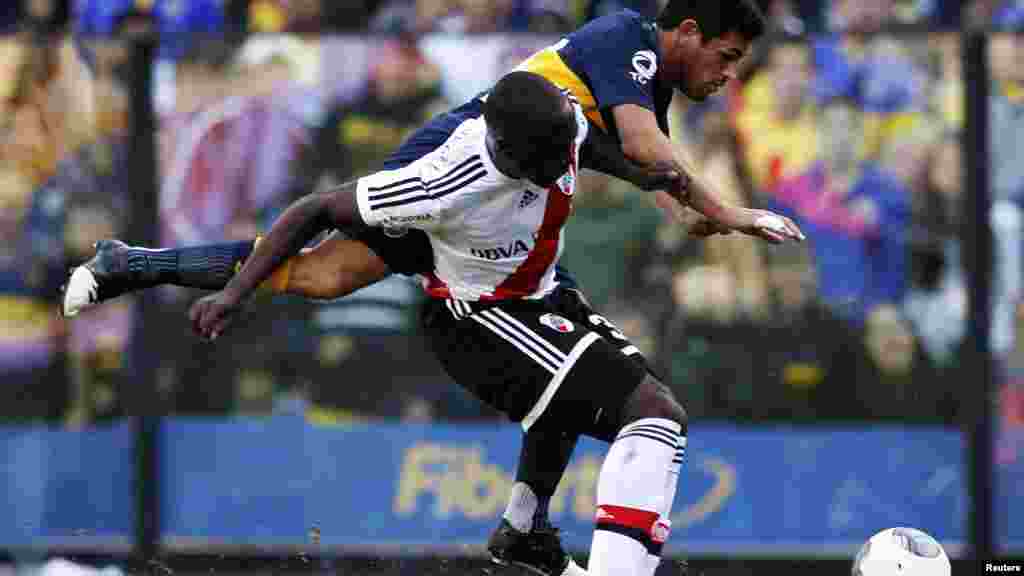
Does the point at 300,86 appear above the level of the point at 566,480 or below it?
above

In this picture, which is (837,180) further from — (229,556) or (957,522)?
(229,556)

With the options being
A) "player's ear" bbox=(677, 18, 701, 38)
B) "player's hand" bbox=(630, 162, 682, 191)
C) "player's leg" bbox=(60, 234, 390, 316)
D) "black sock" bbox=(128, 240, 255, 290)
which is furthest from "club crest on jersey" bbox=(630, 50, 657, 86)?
"black sock" bbox=(128, 240, 255, 290)

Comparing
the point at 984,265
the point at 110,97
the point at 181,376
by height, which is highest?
the point at 110,97

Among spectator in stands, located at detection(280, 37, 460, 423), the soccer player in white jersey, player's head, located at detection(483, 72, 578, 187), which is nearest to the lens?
player's head, located at detection(483, 72, 578, 187)

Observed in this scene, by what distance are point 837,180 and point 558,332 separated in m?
4.28

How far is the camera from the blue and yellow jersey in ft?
25.5

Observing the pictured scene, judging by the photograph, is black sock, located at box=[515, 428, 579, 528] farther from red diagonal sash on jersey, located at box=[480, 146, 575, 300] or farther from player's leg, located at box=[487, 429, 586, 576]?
red diagonal sash on jersey, located at box=[480, 146, 575, 300]

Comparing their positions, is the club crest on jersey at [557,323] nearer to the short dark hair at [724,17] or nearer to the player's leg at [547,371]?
the player's leg at [547,371]

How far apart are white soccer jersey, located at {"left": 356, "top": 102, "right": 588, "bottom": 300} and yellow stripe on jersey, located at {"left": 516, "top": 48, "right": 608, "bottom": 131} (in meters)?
0.23

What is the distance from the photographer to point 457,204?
23.7 feet

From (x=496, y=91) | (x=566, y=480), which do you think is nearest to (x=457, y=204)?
(x=496, y=91)

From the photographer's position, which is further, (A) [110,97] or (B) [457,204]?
(A) [110,97]

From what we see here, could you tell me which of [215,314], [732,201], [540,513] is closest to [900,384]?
[732,201]

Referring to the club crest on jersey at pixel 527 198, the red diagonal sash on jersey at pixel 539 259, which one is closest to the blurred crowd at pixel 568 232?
the red diagonal sash on jersey at pixel 539 259
